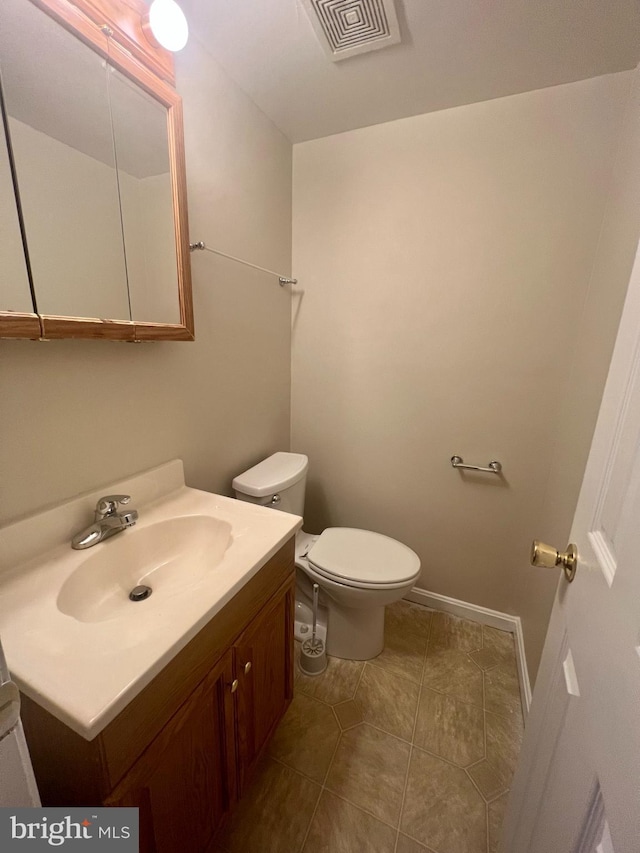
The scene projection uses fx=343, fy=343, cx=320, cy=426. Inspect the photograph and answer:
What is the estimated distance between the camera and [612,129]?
1.21 meters

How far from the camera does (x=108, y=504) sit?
890 mm

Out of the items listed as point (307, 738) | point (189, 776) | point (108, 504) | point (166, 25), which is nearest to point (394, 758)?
point (307, 738)

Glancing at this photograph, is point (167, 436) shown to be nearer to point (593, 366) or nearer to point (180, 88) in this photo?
point (180, 88)

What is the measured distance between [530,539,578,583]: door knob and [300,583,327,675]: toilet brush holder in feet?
3.42

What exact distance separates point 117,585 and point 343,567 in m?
0.82

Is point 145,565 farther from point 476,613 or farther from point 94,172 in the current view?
point 476,613

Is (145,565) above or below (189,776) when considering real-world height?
above

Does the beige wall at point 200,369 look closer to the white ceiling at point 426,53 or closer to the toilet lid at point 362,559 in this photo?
the white ceiling at point 426,53

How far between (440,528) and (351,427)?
69 centimetres

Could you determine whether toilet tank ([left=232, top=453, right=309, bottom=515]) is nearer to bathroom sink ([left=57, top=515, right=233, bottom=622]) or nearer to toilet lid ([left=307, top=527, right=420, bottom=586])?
toilet lid ([left=307, top=527, right=420, bottom=586])

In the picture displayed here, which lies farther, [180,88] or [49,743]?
[180,88]

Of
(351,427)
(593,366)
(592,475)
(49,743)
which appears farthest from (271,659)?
(593,366)

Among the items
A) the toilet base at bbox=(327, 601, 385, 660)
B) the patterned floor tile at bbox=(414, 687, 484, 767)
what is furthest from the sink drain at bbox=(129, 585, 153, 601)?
the patterned floor tile at bbox=(414, 687, 484, 767)

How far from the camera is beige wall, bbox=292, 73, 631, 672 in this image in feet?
4.29
